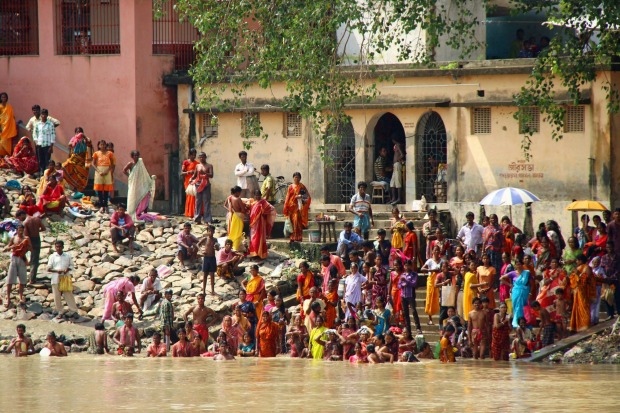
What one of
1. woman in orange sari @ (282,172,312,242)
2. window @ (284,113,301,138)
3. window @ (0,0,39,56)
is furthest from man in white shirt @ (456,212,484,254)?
window @ (0,0,39,56)

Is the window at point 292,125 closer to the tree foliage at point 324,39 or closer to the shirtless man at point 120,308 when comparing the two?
the tree foliage at point 324,39

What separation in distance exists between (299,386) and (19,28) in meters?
14.4

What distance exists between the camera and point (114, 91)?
2809 cm

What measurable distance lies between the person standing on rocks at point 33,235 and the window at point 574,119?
9556 mm

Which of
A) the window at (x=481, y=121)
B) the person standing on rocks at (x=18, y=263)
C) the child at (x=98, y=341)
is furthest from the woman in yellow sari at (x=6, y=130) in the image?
the window at (x=481, y=121)

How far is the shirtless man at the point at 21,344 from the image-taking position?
71.2 feet

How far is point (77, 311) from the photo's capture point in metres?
23.3


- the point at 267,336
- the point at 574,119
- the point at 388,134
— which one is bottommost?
the point at 267,336

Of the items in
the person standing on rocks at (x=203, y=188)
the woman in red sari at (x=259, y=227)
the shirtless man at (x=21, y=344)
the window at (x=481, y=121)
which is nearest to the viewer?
the shirtless man at (x=21, y=344)

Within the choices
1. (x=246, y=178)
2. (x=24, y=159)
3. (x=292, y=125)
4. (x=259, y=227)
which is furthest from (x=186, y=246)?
(x=24, y=159)

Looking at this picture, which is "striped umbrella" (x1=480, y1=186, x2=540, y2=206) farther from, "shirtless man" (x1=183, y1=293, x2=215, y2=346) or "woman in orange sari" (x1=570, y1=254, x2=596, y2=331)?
"shirtless man" (x1=183, y1=293, x2=215, y2=346)

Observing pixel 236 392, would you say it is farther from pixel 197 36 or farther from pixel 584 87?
pixel 197 36

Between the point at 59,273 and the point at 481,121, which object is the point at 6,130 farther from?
the point at 481,121

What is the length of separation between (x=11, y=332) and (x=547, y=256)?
28.6ft
